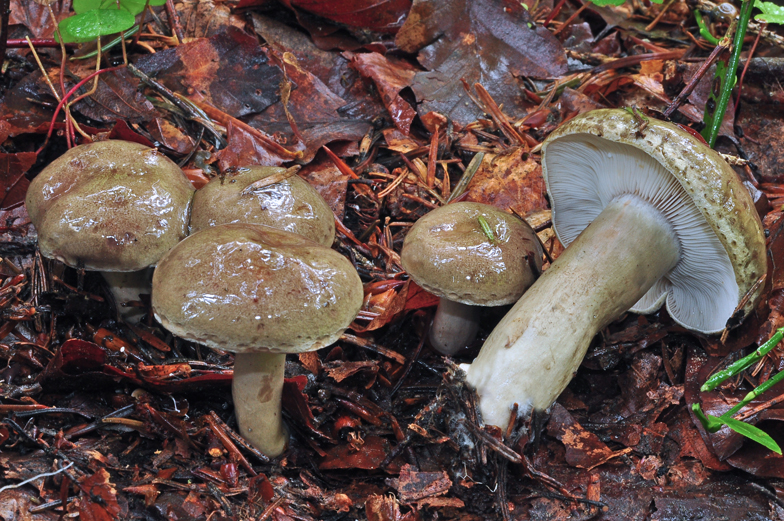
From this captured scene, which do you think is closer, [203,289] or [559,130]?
[203,289]

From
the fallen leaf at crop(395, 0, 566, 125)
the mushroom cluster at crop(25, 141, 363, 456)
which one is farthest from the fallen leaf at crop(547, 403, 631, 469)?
the fallen leaf at crop(395, 0, 566, 125)

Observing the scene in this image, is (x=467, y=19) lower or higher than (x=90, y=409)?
higher

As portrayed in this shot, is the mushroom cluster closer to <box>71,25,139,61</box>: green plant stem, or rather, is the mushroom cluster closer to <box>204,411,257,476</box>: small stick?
<box>204,411,257,476</box>: small stick

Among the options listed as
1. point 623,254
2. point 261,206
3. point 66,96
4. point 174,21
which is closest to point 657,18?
point 623,254

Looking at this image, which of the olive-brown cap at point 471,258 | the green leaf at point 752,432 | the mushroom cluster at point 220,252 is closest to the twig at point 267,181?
the mushroom cluster at point 220,252

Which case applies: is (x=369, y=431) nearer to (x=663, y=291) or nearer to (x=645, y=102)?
(x=663, y=291)

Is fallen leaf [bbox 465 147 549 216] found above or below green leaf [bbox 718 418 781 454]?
below

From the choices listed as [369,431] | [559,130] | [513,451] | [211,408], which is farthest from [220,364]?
[559,130]
